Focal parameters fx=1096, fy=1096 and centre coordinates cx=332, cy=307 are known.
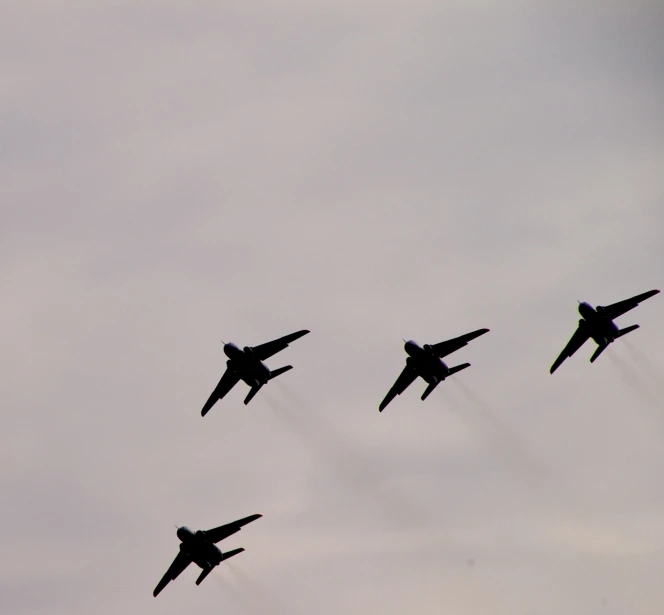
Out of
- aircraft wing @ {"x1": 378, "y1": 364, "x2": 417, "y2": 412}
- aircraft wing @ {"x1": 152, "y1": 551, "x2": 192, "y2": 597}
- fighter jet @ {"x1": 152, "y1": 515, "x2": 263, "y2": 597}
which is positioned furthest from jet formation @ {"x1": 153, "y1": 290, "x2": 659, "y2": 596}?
aircraft wing @ {"x1": 378, "y1": 364, "x2": 417, "y2": 412}

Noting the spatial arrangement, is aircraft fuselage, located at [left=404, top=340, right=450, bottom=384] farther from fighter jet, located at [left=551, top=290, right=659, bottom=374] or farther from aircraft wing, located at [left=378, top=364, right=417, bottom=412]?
fighter jet, located at [left=551, top=290, right=659, bottom=374]

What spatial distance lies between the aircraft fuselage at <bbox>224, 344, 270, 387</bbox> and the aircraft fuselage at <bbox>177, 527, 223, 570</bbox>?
18424 millimetres

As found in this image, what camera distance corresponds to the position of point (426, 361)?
12344 centimetres

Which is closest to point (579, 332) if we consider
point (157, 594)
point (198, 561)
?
point (198, 561)

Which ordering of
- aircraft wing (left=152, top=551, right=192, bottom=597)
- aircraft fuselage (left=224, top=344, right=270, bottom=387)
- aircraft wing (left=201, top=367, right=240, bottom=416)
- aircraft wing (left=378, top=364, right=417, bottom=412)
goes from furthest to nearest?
aircraft wing (left=378, top=364, right=417, bottom=412), aircraft wing (left=152, top=551, right=192, bottom=597), aircraft wing (left=201, top=367, right=240, bottom=416), aircraft fuselage (left=224, top=344, right=270, bottom=387)

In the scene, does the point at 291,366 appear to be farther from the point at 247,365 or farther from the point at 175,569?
the point at 175,569

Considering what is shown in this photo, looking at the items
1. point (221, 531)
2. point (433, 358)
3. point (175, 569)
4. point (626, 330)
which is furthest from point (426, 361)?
point (175, 569)

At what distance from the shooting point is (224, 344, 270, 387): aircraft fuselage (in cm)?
12204

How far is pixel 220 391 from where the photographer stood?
428 feet

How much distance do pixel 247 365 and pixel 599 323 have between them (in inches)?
1564

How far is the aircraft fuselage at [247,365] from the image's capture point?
122 m

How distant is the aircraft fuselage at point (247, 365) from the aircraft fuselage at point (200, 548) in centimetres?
1842

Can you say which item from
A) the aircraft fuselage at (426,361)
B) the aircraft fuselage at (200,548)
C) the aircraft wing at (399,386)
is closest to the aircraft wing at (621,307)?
the aircraft fuselage at (426,361)

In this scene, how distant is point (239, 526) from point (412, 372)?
88.3ft
